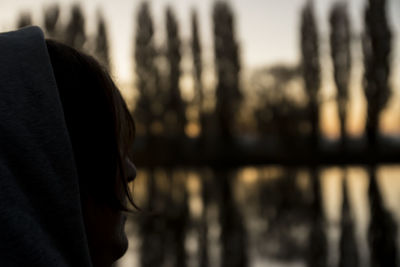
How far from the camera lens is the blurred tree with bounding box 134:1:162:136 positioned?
88.2 ft

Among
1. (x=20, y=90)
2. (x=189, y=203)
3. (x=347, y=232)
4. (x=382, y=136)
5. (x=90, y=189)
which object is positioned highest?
(x=20, y=90)

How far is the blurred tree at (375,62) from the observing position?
24.3 m

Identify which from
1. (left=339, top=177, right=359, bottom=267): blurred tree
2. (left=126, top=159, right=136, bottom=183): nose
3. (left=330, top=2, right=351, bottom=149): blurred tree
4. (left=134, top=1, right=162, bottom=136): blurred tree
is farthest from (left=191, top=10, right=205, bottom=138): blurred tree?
(left=126, top=159, right=136, bottom=183): nose

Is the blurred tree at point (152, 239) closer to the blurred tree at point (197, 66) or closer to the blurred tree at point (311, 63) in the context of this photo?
the blurred tree at point (197, 66)

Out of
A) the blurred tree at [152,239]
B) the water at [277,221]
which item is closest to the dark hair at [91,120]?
the blurred tree at [152,239]

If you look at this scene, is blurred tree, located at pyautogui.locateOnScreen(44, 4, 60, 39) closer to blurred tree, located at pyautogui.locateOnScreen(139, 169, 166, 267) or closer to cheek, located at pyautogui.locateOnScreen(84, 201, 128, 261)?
A: blurred tree, located at pyautogui.locateOnScreen(139, 169, 166, 267)

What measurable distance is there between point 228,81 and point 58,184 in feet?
85.8

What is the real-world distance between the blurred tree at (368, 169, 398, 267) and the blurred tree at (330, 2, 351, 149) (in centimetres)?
1749

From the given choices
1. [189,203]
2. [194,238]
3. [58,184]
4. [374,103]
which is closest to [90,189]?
[58,184]

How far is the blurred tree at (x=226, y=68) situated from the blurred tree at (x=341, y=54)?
564 centimetres

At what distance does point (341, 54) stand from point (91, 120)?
27387 millimetres

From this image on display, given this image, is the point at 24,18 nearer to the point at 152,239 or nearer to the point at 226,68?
the point at 226,68

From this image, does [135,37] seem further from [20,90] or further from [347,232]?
[20,90]

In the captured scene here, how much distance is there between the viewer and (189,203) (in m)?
9.77
